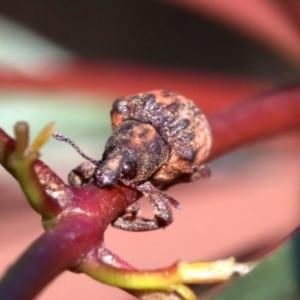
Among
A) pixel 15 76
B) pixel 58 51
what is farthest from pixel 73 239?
pixel 58 51

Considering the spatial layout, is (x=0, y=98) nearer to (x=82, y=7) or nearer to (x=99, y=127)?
(x=99, y=127)

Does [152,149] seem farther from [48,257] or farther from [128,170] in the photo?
[48,257]

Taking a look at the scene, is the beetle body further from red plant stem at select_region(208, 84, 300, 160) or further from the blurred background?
the blurred background

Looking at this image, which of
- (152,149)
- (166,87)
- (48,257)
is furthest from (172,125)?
(166,87)

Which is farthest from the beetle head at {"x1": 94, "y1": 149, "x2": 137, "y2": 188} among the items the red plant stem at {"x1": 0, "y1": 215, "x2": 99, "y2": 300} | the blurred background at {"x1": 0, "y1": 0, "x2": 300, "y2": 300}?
the blurred background at {"x1": 0, "y1": 0, "x2": 300, "y2": 300}

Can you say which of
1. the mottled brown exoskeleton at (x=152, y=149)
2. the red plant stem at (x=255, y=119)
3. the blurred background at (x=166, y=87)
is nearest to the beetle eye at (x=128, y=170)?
the mottled brown exoskeleton at (x=152, y=149)

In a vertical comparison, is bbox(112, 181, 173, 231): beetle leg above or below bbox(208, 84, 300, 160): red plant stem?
below
